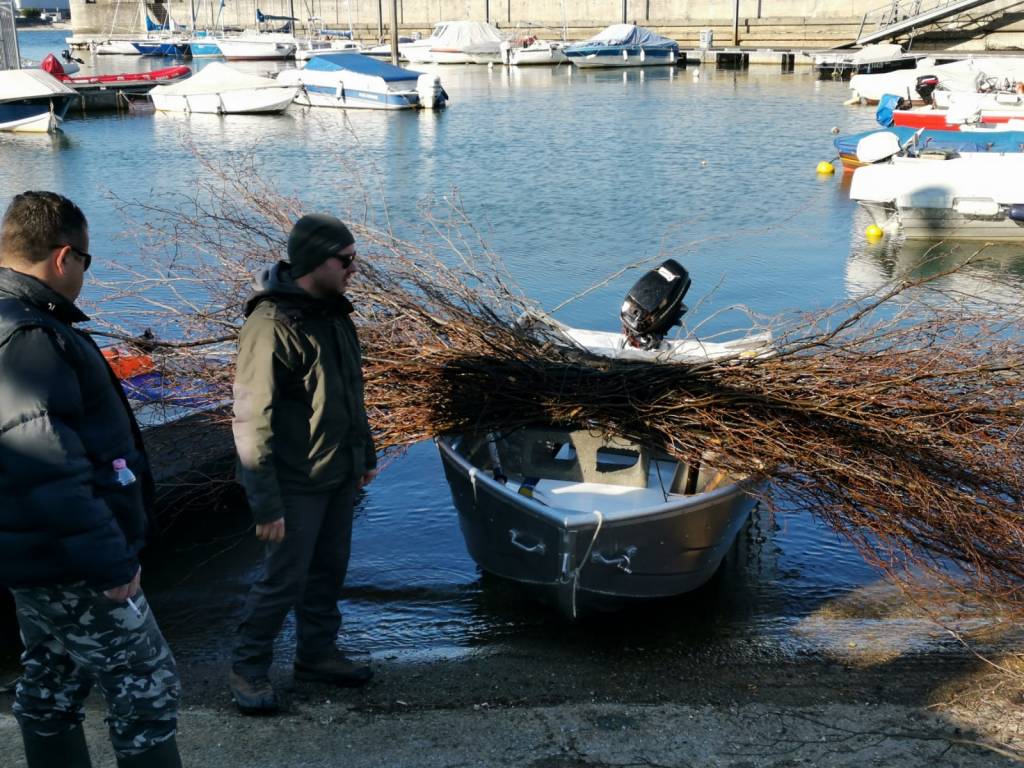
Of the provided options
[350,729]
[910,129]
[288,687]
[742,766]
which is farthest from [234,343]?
[910,129]

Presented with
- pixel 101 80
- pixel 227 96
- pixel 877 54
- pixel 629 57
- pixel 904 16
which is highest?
pixel 904 16

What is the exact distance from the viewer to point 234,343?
18.8 feet

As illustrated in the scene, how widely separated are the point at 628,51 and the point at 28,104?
3114 cm

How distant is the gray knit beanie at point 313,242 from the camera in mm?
3664

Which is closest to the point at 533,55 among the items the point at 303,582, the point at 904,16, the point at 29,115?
the point at 904,16

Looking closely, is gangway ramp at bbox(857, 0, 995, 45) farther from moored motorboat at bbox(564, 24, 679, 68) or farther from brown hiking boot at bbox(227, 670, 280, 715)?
brown hiking boot at bbox(227, 670, 280, 715)

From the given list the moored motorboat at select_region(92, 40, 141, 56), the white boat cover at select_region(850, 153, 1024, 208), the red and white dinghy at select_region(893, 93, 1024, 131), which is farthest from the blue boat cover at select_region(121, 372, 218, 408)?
the moored motorboat at select_region(92, 40, 141, 56)

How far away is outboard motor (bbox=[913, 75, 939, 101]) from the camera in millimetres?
26281

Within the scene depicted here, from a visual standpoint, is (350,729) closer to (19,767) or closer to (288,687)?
(288,687)

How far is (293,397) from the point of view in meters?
3.64

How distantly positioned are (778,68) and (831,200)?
31.7 meters

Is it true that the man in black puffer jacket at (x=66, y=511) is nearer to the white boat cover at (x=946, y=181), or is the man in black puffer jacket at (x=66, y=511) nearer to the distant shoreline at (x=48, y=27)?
the white boat cover at (x=946, y=181)

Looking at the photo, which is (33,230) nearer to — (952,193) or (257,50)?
(952,193)

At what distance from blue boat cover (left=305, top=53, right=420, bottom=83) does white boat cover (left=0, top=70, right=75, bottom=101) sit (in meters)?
9.05
